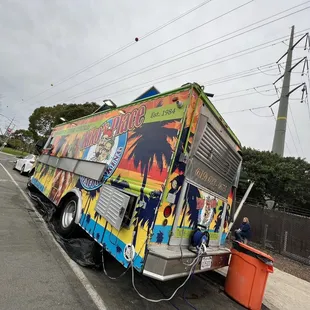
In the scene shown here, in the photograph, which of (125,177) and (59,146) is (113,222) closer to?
(125,177)

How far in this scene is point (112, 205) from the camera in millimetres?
3488

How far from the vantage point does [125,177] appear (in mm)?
3557

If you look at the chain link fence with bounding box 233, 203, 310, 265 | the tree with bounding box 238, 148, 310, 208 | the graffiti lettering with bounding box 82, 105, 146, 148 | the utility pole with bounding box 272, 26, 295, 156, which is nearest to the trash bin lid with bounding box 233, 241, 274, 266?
the graffiti lettering with bounding box 82, 105, 146, 148

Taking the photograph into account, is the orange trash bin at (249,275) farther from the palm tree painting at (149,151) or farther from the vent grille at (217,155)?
the palm tree painting at (149,151)

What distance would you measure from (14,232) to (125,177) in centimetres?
299

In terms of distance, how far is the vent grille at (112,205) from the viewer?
3.21m

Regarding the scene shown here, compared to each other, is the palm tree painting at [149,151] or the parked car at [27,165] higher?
the palm tree painting at [149,151]

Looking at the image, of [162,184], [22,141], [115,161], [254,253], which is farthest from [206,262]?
[22,141]

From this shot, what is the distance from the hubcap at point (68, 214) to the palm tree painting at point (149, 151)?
2200 mm

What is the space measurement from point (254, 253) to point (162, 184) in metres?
2.21

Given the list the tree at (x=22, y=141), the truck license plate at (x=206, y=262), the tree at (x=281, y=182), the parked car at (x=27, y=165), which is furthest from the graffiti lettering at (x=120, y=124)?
the tree at (x=22, y=141)

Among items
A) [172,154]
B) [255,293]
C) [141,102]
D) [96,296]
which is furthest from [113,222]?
[255,293]

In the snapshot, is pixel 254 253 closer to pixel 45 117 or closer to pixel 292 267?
pixel 292 267

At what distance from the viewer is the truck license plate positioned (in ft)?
11.1
